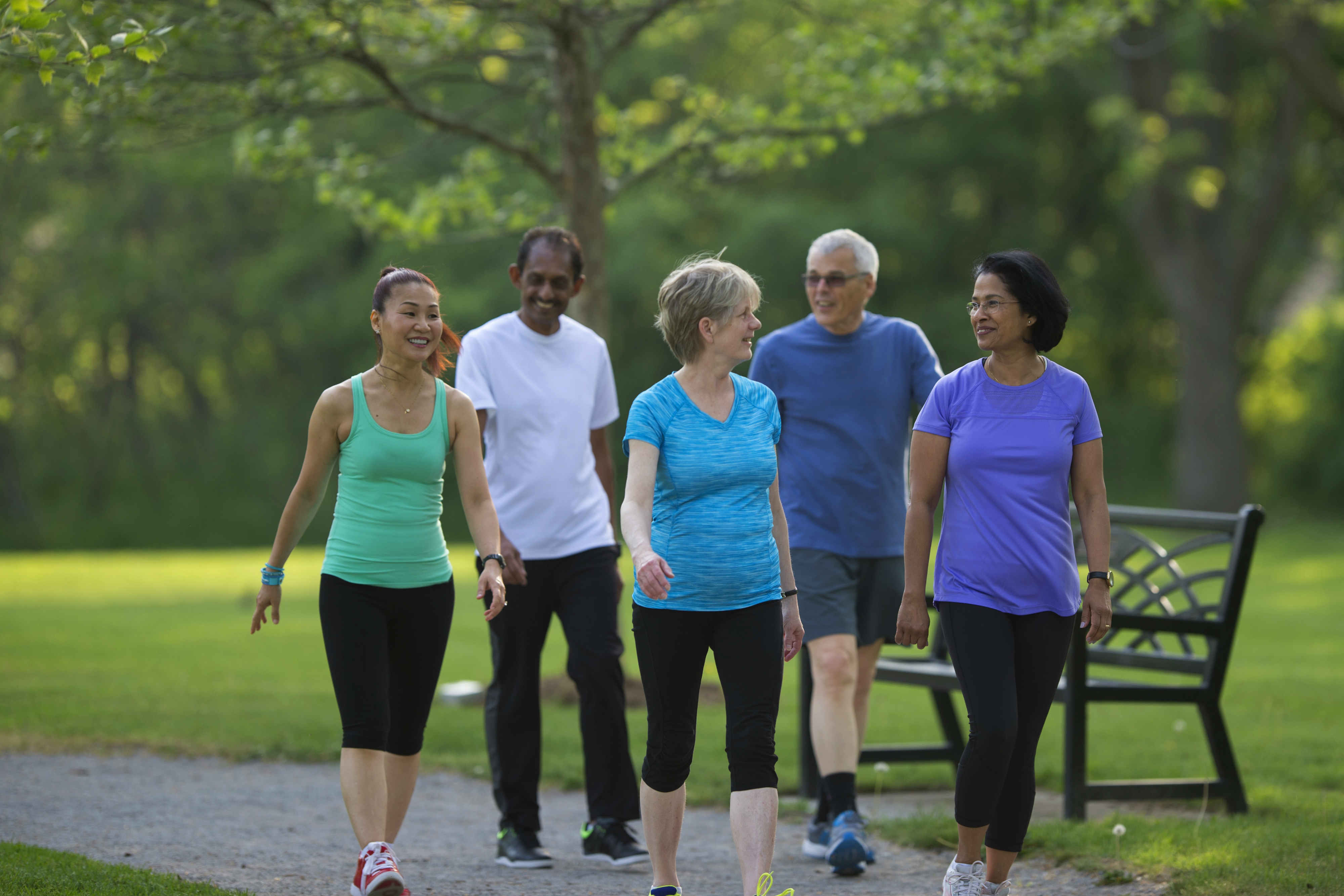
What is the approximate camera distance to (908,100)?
9156 mm

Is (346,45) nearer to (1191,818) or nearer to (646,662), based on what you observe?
(646,662)

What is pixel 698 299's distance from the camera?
4.36 meters

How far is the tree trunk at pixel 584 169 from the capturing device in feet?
29.3

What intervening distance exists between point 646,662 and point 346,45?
4.82 meters

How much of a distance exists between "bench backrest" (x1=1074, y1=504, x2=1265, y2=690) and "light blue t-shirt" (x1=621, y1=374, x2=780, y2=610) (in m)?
2.14

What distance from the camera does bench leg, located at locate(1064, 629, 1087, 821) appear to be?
592cm

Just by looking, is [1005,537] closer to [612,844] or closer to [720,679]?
[720,679]

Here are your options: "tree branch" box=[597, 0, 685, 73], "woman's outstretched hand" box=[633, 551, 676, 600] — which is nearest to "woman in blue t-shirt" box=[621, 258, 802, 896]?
"woman's outstretched hand" box=[633, 551, 676, 600]

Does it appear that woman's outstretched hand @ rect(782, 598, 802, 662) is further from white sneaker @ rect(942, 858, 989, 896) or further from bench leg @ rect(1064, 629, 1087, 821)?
bench leg @ rect(1064, 629, 1087, 821)

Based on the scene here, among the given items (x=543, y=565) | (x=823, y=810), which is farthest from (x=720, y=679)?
(x=823, y=810)

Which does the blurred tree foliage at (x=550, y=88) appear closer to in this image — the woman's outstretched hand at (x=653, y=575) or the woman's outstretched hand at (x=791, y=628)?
the woman's outstretched hand at (x=791, y=628)

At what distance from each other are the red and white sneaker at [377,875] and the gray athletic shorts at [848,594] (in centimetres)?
183

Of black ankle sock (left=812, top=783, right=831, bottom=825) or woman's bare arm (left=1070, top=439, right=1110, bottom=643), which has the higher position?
woman's bare arm (left=1070, top=439, right=1110, bottom=643)

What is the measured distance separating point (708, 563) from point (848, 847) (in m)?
1.60
